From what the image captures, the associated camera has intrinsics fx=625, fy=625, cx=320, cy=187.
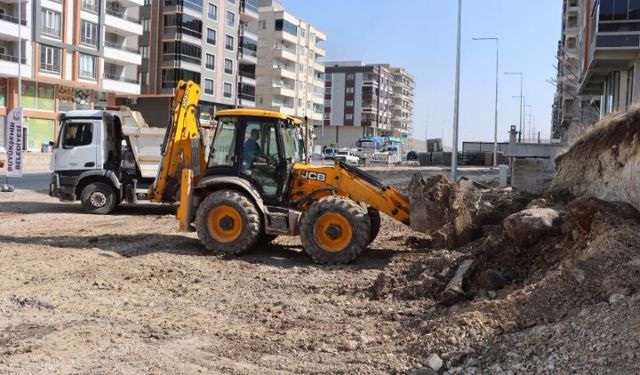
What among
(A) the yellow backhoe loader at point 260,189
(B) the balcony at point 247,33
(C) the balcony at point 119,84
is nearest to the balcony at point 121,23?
(C) the balcony at point 119,84

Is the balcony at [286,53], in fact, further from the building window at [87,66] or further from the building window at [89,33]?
the building window at [87,66]

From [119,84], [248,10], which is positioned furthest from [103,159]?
[248,10]

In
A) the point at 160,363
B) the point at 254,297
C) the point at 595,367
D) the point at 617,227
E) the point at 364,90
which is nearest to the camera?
the point at 595,367

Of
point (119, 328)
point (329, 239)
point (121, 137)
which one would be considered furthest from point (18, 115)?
point (119, 328)

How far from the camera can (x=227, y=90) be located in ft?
252

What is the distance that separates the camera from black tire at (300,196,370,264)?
10.4m

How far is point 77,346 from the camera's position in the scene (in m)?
6.17

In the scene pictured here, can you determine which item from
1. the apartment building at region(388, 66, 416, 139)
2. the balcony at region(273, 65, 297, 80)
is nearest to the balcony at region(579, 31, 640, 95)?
the balcony at region(273, 65, 297, 80)

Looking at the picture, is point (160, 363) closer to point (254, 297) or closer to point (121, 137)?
point (254, 297)

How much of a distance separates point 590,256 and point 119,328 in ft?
16.9

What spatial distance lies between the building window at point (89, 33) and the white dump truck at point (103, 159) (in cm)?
3898

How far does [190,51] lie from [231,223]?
62.0m

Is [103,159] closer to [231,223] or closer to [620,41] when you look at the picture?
[231,223]

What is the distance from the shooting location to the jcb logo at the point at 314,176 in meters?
11.1
